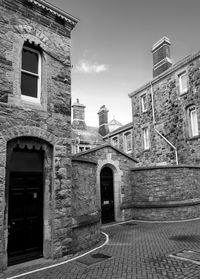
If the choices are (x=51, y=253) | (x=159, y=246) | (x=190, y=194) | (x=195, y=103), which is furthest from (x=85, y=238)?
(x=195, y=103)

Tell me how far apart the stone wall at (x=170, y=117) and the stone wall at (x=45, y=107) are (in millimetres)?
10886

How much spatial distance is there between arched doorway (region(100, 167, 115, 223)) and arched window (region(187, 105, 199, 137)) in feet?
22.4

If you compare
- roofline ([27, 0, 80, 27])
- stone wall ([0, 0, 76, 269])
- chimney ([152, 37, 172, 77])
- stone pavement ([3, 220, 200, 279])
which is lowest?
stone pavement ([3, 220, 200, 279])

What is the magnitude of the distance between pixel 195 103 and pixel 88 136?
487 inches

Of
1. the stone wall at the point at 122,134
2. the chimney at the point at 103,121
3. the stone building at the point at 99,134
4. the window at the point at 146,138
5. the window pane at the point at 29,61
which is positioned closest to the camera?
the window pane at the point at 29,61

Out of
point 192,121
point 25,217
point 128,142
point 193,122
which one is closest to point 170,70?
point 192,121

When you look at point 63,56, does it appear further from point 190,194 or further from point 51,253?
point 190,194

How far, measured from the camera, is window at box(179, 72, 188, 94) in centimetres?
Result: 1678

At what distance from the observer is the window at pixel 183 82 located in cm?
1678

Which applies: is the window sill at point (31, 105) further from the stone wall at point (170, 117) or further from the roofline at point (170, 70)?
the roofline at point (170, 70)

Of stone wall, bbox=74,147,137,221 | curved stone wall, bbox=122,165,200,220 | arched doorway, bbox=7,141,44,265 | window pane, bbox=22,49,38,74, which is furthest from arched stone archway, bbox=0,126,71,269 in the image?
curved stone wall, bbox=122,165,200,220

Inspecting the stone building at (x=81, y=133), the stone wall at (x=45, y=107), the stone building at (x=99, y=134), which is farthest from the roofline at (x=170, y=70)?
the stone wall at (x=45, y=107)

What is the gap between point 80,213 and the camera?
789cm

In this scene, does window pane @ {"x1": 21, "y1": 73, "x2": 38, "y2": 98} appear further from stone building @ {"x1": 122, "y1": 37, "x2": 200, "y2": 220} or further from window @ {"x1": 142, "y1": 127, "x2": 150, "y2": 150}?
window @ {"x1": 142, "y1": 127, "x2": 150, "y2": 150}
